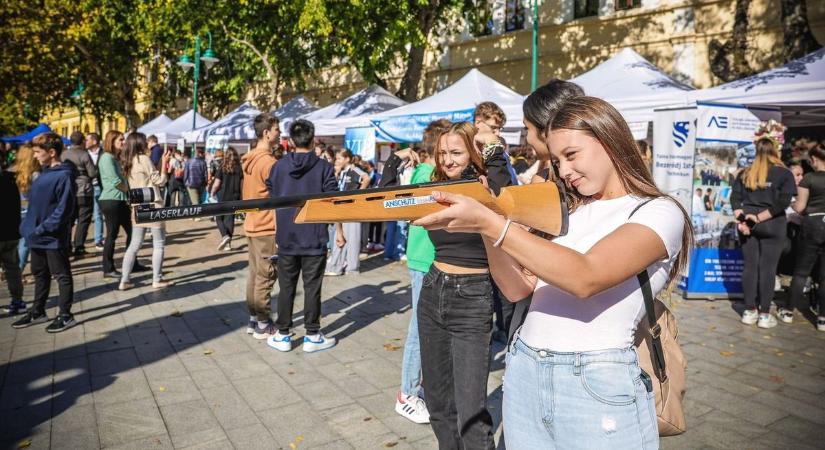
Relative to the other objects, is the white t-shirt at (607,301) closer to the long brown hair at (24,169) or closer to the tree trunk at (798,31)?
the long brown hair at (24,169)

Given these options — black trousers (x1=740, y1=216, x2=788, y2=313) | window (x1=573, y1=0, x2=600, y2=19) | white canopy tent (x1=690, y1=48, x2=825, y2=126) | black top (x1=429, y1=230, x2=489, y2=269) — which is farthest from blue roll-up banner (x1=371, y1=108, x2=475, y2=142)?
window (x1=573, y1=0, x2=600, y2=19)

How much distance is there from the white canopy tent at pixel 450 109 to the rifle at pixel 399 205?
7854mm

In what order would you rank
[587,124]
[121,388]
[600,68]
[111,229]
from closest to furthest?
1. [587,124]
2. [121,388]
3. [111,229]
4. [600,68]

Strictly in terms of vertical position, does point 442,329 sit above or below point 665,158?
below

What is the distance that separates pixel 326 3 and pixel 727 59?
9203 mm

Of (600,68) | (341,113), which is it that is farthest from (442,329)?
(341,113)

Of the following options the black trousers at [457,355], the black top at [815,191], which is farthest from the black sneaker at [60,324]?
the black top at [815,191]

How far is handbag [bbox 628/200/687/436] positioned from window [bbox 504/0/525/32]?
17.7 metres

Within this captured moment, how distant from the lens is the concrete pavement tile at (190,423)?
11.9ft

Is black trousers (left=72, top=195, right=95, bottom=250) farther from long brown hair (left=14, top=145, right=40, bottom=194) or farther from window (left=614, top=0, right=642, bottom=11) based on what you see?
window (left=614, top=0, right=642, bottom=11)

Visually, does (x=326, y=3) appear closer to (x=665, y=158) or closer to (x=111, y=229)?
(x=111, y=229)

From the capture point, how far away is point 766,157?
6.61 meters

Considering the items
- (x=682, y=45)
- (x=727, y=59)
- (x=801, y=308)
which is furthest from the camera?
(x=682, y=45)

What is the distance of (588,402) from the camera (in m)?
1.64
